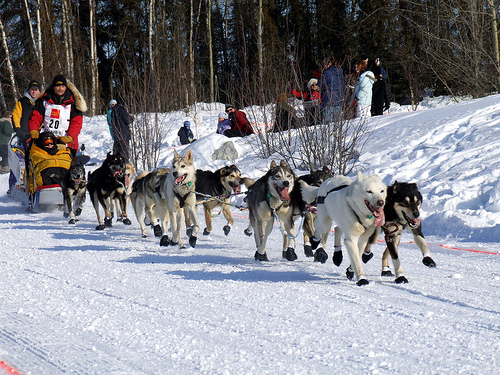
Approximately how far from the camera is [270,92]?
10.1 metres

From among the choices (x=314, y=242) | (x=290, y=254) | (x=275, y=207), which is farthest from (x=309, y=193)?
(x=290, y=254)

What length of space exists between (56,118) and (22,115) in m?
1.34

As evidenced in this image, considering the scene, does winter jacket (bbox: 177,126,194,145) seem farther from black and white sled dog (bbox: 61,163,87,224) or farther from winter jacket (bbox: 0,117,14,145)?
black and white sled dog (bbox: 61,163,87,224)

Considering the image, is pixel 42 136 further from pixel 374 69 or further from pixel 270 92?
pixel 374 69

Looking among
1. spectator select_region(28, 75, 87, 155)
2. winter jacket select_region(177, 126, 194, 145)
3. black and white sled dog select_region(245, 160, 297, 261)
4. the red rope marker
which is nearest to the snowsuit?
spectator select_region(28, 75, 87, 155)

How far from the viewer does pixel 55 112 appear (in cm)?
873

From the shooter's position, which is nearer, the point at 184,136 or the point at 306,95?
the point at 306,95

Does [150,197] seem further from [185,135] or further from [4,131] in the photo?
[4,131]

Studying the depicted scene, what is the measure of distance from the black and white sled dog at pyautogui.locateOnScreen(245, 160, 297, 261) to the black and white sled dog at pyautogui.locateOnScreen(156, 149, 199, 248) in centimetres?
96

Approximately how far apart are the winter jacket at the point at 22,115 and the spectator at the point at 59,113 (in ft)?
2.71

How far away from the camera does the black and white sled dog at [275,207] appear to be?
5137 millimetres

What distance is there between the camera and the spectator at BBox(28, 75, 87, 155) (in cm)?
870

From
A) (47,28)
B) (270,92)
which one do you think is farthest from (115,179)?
(47,28)

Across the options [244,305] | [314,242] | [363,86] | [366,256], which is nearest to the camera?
[244,305]
